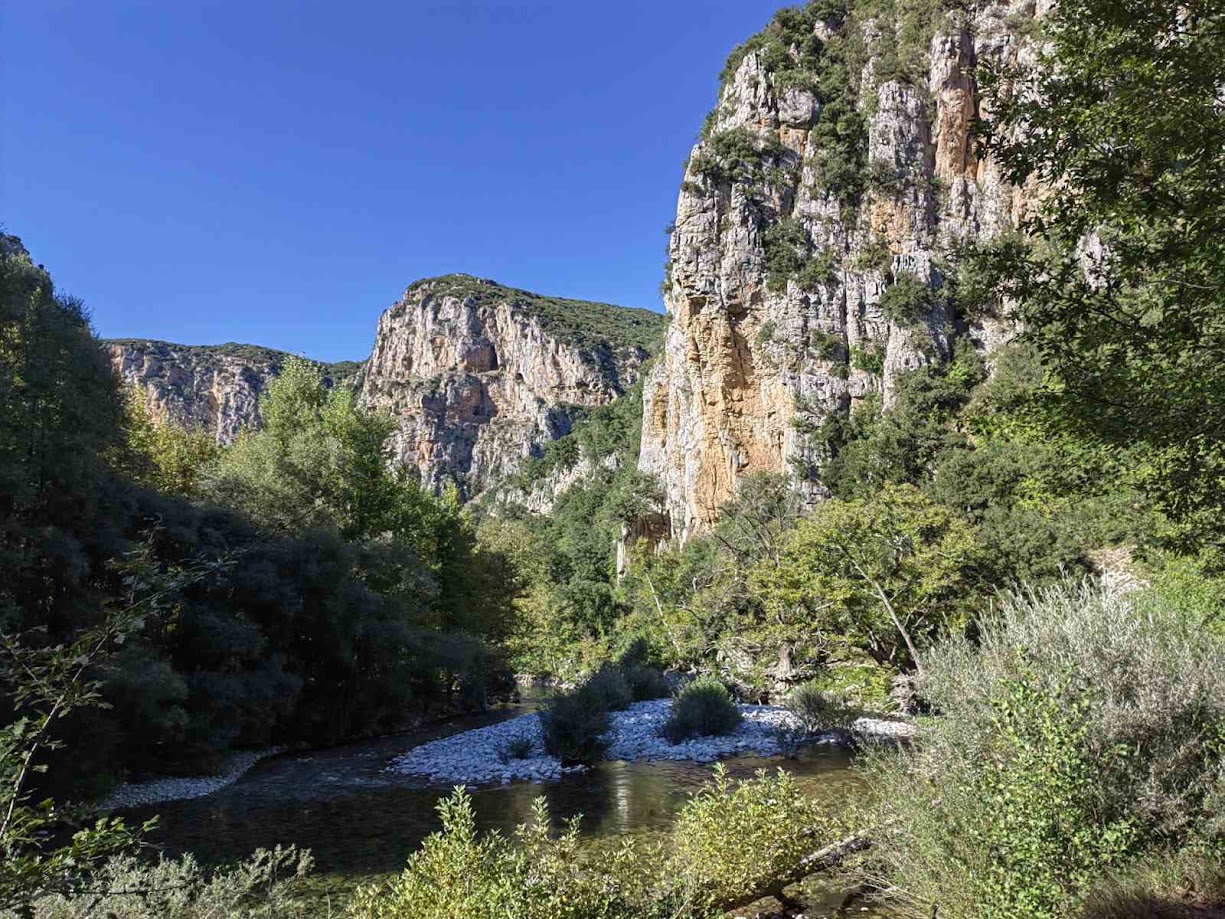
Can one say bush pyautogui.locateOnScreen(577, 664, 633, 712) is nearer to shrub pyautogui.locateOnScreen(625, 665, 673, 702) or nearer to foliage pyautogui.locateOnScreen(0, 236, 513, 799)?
shrub pyautogui.locateOnScreen(625, 665, 673, 702)

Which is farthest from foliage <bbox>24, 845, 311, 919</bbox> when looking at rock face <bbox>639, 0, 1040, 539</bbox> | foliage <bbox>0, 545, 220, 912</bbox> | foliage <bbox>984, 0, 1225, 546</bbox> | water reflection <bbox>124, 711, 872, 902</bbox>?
rock face <bbox>639, 0, 1040, 539</bbox>

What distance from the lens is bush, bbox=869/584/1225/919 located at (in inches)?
157

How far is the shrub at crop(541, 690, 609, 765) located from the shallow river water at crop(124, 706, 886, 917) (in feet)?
1.96

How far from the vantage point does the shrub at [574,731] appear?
13414 millimetres

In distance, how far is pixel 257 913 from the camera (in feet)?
13.3

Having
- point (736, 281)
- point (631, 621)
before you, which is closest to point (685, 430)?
point (736, 281)

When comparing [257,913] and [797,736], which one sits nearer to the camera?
[257,913]

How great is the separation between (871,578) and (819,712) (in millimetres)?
3601

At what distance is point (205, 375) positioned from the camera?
134 meters

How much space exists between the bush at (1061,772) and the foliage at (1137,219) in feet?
5.28

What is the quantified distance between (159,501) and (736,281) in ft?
121

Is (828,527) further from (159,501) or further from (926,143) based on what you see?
(926,143)

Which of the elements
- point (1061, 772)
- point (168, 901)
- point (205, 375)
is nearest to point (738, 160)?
point (1061, 772)

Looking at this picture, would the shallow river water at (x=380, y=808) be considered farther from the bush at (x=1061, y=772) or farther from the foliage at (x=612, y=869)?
the bush at (x=1061, y=772)
